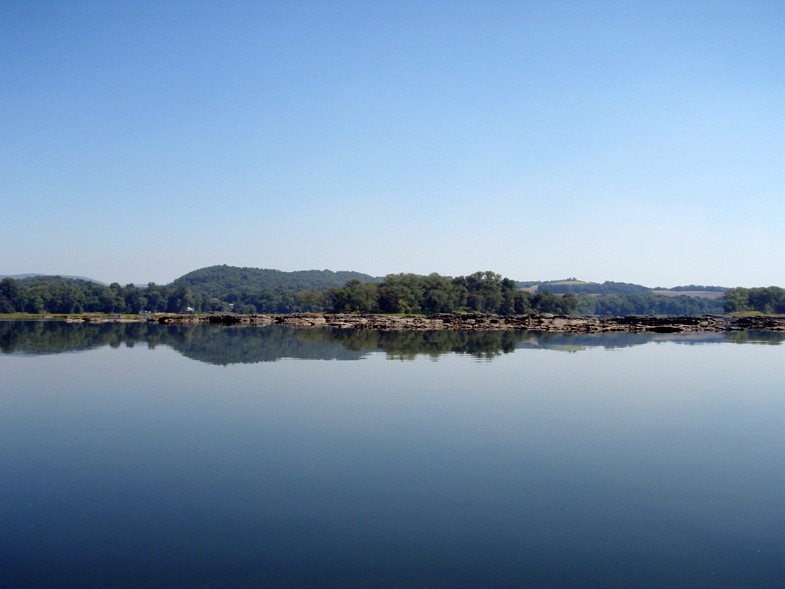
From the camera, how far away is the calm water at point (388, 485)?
33.8ft

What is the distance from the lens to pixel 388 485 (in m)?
14.2

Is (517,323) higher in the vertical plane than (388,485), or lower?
higher

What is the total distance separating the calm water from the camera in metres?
10.3

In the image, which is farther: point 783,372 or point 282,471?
point 783,372

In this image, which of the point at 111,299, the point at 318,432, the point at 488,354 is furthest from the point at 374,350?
the point at 111,299

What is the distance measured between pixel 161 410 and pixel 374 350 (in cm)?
2852

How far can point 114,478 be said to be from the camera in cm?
1472

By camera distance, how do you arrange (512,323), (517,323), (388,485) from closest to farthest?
1. (388,485)
2. (517,323)
3. (512,323)

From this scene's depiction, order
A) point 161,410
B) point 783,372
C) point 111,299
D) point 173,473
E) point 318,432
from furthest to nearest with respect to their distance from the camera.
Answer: point 111,299 → point 783,372 → point 161,410 → point 318,432 → point 173,473

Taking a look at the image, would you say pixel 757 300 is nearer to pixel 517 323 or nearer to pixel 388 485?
pixel 517 323

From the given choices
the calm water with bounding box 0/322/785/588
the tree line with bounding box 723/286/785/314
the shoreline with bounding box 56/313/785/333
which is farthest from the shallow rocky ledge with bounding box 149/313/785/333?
the calm water with bounding box 0/322/785/588

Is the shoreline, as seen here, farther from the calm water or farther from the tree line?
the calm water

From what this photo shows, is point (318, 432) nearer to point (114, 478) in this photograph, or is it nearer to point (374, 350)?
point (114, 478)

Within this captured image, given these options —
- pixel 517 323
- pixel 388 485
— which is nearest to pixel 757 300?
pixel 517 323
